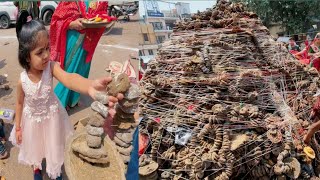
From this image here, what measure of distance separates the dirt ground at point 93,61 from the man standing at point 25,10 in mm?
152

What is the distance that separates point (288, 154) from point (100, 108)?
158cm

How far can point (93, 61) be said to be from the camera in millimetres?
1730

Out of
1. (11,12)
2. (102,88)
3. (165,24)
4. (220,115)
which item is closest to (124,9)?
(11,12)

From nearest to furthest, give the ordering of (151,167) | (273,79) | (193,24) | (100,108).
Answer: (100,108) < (151,167) < (273,79) < (193,24)

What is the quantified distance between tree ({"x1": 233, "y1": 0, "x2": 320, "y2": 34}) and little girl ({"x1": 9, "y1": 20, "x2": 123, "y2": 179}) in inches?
364

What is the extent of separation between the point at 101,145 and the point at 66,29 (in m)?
0.81

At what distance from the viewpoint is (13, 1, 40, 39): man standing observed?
4.39ft

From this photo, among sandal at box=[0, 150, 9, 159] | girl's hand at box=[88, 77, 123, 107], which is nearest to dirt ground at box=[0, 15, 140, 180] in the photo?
sandal at box=[0, 150, 9, 159]

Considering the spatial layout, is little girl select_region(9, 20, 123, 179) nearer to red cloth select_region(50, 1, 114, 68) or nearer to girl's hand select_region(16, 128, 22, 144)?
girl's hand select_region(16, 128, 22, 144)

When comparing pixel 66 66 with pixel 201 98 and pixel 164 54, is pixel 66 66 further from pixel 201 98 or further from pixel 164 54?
pixel 164 54

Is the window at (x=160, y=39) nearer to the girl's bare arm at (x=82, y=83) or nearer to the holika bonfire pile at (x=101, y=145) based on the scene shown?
the girl's bare arm at (x=82, y=83)

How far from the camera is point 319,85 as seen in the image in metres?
2.97

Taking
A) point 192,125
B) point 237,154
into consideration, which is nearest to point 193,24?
point 192,125

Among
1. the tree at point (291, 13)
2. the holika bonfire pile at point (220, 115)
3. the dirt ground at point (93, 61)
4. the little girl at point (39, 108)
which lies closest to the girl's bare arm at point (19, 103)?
the little girl at point (39, 108)
